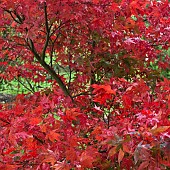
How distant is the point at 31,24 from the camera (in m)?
2.22

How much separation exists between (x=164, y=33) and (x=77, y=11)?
2.77 ft

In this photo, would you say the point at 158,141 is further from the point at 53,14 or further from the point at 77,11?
the point at 53,14

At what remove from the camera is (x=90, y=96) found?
2.84 m

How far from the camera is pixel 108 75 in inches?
109

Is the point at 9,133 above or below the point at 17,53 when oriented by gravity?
below

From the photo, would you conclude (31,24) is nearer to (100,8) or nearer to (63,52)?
(100,8)

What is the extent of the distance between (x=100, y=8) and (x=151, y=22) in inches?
31.5

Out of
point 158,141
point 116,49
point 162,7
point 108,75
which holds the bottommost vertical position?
point 158,141

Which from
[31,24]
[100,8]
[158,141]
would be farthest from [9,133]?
[100,8]

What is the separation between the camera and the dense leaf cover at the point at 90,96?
1.43 meters

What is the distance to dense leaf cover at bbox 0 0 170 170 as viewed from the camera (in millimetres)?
1433

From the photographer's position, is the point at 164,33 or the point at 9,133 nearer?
the point at 9,133

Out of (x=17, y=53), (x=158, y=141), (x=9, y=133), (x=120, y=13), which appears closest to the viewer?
(x=158, y=141)

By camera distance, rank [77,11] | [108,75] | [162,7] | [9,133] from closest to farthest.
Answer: [9,133], [77,11], [162,7], [108,75]
